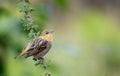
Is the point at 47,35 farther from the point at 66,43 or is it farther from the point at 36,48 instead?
the point at 66,43

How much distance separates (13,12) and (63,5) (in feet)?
1.24

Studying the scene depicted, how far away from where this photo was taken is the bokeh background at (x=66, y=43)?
3.91m

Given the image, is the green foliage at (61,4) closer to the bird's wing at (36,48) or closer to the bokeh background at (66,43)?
the bokeh background at (66,43)

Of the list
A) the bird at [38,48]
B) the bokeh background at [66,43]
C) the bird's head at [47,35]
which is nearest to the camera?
the bird at [38,48]

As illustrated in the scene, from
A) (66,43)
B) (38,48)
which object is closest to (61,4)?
(66,43)

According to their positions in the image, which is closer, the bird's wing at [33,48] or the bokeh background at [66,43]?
the bird's wing at [33,48]

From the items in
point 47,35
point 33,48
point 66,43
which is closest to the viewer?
point 33,48

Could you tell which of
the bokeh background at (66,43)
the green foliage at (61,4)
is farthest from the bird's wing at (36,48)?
the green foliage at (61,4)

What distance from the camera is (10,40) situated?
3891 mm

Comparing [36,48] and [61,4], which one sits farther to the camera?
[61,4]

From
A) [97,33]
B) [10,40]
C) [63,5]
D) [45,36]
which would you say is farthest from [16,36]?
[97,33]

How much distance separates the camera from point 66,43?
463 cm

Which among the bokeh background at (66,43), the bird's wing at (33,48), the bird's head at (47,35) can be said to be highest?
the bird's head at (47,35)

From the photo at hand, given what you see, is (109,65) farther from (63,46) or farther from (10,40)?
(10,40)
